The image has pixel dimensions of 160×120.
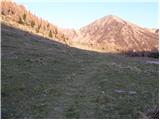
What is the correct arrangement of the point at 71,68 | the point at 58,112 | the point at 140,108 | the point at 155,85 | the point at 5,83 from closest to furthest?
the point at 58,112, the point at 140,108, the point at 5,83, the point at 155,85, the point at 71,68

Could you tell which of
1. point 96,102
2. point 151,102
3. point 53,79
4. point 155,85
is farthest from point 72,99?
point 155,85

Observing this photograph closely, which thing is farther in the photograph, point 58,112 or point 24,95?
point 24,95

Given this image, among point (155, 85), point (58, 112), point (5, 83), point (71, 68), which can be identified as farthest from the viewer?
point (71, 68)

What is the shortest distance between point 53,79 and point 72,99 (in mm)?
7918

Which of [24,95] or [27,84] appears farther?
[27,84]

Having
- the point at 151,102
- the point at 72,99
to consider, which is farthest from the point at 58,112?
the point at 151,102

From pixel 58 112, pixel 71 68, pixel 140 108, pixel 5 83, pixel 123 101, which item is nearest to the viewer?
pixel 58 112

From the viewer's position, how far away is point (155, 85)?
30516 mm

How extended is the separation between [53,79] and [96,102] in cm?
881

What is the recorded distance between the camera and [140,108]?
70.0ft

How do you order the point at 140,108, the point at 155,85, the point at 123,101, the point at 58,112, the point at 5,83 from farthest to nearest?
the point at 155,85
the point at 5,83
the point at 123,101
the point at 140,108
the point at 58,112

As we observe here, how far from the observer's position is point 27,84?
27203 millimetres

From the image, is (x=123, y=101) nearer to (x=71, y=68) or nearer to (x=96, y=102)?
(x=96, y=102)

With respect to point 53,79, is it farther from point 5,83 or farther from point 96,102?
point 96,102
